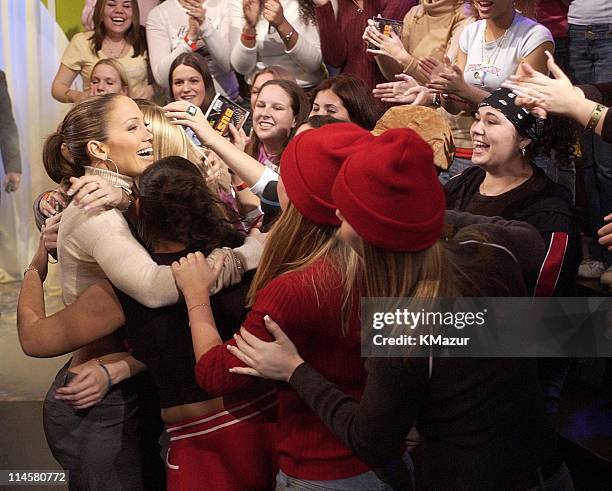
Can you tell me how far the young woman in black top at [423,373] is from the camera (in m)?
1.06

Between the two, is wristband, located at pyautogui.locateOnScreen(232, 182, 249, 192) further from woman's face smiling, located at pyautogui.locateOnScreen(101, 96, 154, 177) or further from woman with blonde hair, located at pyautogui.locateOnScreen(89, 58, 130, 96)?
woman with blonde hair, located at pyautogui.locateOnScreen(89, 58, 130, 96)

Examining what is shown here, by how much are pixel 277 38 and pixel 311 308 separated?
1220 millimetres

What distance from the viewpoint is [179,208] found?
146 cm

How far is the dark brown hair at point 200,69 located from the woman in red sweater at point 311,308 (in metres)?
1.16

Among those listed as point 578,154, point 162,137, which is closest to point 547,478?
point 578,154

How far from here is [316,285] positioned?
46.1 inches

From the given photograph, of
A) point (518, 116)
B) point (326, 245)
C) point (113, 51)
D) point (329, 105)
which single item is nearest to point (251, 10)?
point (329, 105)

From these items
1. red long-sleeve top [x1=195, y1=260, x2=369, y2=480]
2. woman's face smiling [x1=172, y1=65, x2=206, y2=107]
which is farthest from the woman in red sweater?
woman's face smiling [x1=172, y1=65, x2=206, y2=107]

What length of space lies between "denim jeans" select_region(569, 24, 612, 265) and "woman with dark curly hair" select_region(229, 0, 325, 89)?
2.27ft

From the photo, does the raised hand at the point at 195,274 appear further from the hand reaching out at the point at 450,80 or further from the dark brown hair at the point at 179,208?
the hand reaching out at the point at 450,80

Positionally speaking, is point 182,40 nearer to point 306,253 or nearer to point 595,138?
point 595,138

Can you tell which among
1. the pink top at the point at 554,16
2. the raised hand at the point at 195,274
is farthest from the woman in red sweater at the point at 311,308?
the pink top at the point at 554,16

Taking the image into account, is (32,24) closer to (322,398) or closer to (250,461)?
(250,461)

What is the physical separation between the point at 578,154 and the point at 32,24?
161 centimetres
